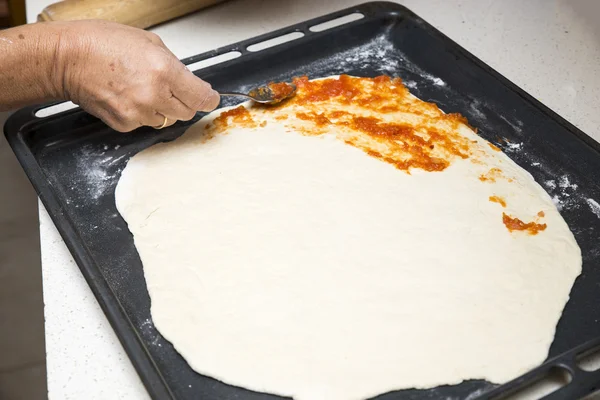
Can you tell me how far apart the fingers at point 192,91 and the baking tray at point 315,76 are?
0.57ft

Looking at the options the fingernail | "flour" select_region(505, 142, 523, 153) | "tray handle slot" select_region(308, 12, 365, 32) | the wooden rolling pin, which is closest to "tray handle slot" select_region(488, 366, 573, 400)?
"flour" select_region(505, 142, 523, 153)

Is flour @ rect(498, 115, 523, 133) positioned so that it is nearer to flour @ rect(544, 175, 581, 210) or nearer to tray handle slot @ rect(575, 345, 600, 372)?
flour @ rect(544, 175, 581, 210)

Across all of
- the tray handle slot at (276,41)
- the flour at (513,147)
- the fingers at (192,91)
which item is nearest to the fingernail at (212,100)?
the fingers at (192,91)

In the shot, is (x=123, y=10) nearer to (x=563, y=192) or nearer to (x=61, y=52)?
(x=61, y=52)

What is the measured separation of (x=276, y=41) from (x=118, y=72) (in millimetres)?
627

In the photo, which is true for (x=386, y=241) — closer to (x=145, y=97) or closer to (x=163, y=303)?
(x=163, y=303)

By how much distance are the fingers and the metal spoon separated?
0.16 meters

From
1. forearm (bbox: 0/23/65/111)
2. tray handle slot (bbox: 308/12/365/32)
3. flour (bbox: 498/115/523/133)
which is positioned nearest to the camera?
forearm (bbox: 0/23/65/111)

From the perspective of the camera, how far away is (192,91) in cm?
144

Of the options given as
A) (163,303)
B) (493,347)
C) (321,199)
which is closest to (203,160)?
(321,199)

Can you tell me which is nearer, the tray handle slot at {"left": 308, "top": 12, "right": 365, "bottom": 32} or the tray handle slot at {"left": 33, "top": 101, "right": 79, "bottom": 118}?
the tray handle slot at {"left": 33, "top": 101, "right": 79, "bottom": 118}

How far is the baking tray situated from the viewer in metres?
1.13

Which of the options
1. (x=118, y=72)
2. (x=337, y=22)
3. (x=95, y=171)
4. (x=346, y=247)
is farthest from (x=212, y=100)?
(x=337, y=22)

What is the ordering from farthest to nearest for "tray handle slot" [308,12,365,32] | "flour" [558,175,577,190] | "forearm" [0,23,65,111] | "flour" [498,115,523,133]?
"tray handle slot" [308,12,365,32], "flour" [498,115,523,133], "flour" [558,175,577,190], "forearm" [0,23,65,111]
